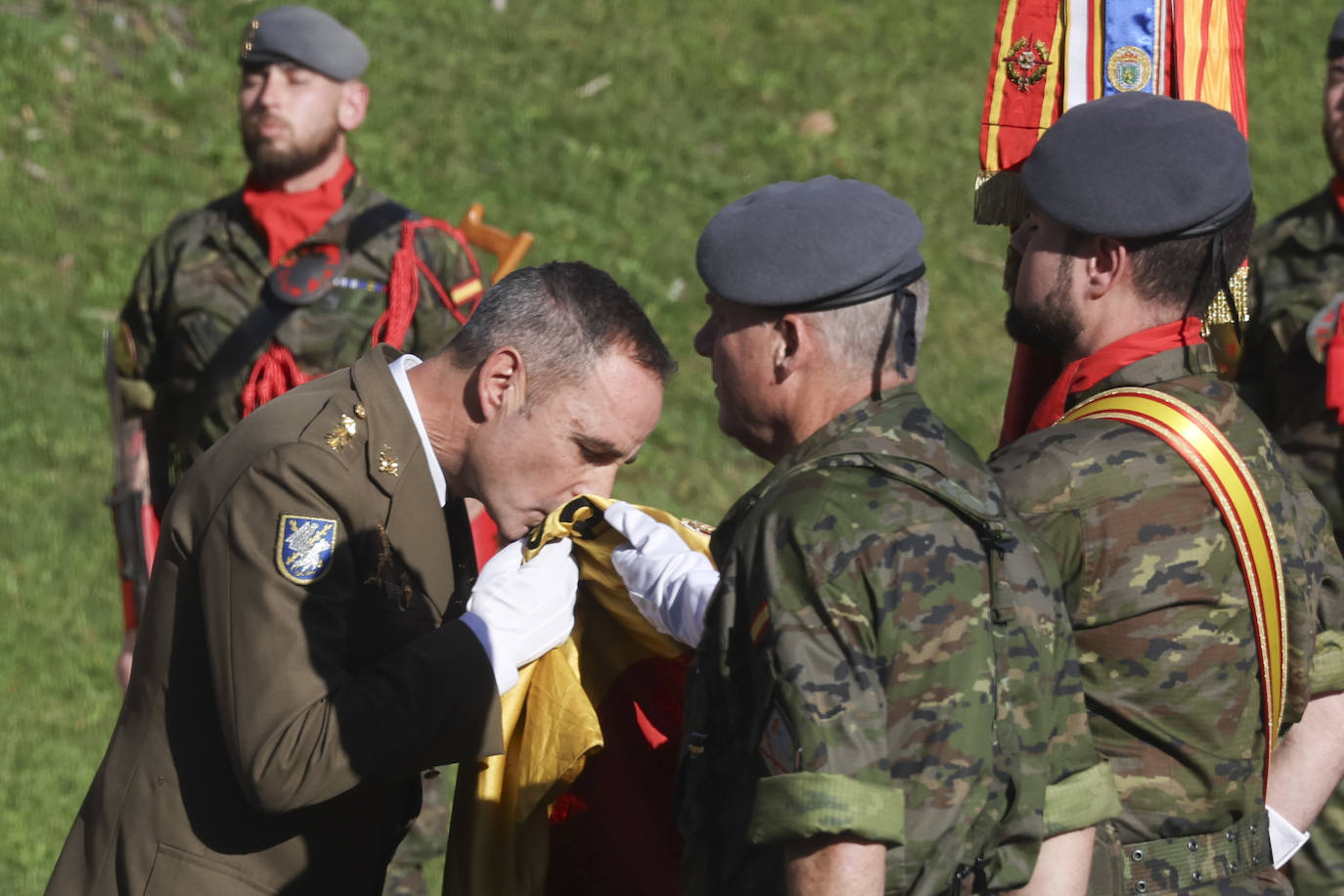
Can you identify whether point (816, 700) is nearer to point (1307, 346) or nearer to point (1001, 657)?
point (1001, 657)

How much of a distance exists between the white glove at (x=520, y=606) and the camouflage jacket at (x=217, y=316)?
2.50 meters

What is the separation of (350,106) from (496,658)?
3623 millimetres

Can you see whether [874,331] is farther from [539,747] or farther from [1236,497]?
[539,747]

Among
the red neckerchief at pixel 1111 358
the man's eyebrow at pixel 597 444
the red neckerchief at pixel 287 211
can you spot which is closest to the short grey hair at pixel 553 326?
the man's eyebrow at pixel 597 444

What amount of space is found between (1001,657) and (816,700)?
33 cm

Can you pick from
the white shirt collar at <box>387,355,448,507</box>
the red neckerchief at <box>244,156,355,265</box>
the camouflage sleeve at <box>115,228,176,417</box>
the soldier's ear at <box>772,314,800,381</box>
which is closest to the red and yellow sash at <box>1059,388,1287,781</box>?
the soldier's ear at <box>772,314,800,381</box>

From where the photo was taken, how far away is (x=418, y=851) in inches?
205

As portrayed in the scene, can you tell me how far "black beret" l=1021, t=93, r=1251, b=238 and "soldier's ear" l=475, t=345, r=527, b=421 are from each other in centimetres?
109

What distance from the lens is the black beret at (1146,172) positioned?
115 inches

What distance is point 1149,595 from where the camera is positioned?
2.79 m

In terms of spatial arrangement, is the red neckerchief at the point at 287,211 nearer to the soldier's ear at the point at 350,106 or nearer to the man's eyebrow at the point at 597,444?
the soldier's ear at the point at 350,106

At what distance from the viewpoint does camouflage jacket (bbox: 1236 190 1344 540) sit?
539cm

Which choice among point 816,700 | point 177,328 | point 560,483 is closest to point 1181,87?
point 560,483

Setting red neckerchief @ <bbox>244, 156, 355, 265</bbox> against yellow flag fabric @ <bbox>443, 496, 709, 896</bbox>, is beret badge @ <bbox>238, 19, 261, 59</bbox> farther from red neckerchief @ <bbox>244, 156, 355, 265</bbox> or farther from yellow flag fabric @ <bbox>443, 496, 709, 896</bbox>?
yellow flag fabric @ <bbox>443, 496, 709, 896</bbox>
